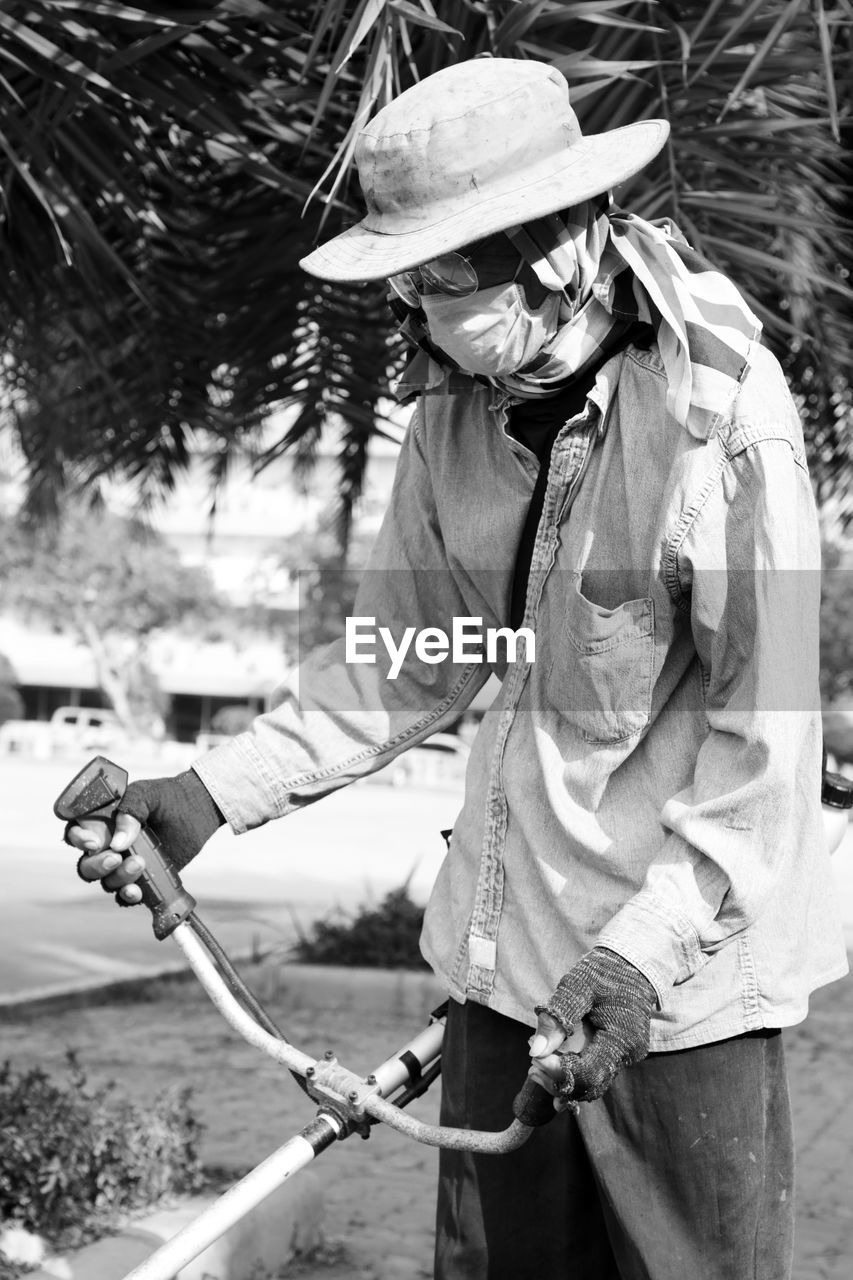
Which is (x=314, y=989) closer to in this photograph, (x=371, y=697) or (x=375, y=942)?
(x=375, y=942)

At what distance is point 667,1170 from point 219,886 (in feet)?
35.9

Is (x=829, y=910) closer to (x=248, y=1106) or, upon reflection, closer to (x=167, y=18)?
(x=167, y=18)

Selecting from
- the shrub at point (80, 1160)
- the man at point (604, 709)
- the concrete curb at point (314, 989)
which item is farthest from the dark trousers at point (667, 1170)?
the concrete curb at point (314, 989)

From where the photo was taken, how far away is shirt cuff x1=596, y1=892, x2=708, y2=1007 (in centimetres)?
167

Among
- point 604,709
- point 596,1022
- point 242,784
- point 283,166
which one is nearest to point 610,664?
point 604,709

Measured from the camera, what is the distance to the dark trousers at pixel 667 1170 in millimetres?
1865

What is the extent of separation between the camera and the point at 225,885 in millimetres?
12688

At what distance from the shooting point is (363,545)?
30.0m

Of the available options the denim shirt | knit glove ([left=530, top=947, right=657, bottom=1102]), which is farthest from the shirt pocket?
knit glove ([left=530, top=947, right=657, bottom=1102])

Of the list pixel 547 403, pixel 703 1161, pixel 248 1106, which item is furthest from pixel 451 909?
pixel 248 1106

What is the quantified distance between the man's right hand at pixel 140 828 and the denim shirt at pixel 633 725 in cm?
3

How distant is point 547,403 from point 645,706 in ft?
1.35

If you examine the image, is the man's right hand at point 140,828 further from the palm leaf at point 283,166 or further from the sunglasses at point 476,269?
the palm leaf at point 283,166

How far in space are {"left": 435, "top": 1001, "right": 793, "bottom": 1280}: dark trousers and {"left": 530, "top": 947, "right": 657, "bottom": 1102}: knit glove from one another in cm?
25
